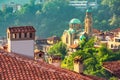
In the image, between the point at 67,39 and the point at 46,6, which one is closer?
the point at 67,39

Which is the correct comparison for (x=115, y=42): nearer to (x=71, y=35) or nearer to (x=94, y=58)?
(x=71, y=35)

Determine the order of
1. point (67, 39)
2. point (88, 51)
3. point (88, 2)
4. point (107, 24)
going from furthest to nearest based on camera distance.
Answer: point (88, 2)
point (107, 24)
point (67, 39)
point (88, 51)

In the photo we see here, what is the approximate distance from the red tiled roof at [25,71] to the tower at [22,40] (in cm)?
356

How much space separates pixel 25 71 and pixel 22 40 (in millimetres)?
4149

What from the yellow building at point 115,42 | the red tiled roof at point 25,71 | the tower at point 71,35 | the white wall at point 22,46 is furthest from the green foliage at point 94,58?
the tower at point 71,35

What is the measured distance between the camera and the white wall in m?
15.4

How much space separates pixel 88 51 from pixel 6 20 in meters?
96.8

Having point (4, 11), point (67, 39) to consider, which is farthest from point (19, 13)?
point (67, 39)

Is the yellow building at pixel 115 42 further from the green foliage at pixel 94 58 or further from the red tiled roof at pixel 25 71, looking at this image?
the red tiled roof at pixel 25 71

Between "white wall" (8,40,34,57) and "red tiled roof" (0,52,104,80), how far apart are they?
11.9 feet

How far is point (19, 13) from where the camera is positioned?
157m

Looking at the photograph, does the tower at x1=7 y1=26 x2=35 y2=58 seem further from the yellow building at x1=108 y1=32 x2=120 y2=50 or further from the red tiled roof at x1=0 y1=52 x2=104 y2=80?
the yellow building at x1=108 y1=32 x2=120 y2=50

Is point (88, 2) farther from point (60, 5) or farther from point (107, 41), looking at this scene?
point (107, 41)

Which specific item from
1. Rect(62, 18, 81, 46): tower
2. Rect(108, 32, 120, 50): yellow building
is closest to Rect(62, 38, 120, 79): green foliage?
Rect(108, 32, 120, 50): yellow building
